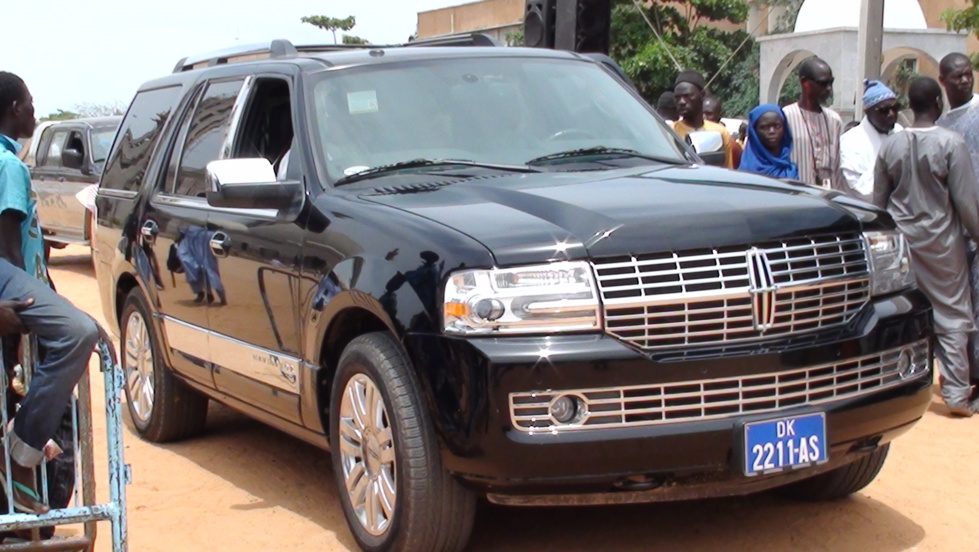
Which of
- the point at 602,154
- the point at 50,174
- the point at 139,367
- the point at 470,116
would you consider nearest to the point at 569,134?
the point at 602,154

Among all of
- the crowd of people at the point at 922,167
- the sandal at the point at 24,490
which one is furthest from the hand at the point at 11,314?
the crowd of people at the point at 922,167

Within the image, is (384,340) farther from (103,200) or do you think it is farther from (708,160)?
(103,200)

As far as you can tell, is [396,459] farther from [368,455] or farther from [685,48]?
[685,48]

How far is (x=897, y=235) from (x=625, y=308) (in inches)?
53.3

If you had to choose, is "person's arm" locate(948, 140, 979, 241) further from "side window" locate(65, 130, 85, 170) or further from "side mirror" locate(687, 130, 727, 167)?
"side window" locate(65, 130, 85, 170)

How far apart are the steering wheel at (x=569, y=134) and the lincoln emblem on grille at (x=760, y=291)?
1.54m

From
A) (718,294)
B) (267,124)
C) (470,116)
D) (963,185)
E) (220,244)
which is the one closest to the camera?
(718,294)

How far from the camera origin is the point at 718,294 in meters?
4.54

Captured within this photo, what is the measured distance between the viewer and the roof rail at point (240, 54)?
6.84m

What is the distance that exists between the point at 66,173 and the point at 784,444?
1550cm

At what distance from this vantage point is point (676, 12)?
42625mm

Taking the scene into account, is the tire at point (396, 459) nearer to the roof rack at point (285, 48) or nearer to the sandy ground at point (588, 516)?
the sandy ground at point (588, 516)

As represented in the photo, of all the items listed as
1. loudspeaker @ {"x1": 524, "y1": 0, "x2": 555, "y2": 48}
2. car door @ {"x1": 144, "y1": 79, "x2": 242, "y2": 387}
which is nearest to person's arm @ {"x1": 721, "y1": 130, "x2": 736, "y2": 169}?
loudspeaker @ {"x1": 524, "y1": 0, "x2": 555, "y2": 48}

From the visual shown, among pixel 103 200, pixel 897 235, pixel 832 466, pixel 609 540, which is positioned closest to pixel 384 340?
pixel 609 540
